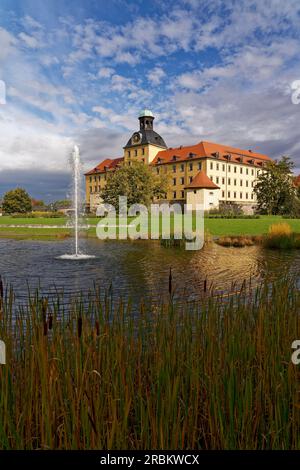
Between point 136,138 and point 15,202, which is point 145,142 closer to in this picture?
point 136,138

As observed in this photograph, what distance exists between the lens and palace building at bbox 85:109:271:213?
80.3 m

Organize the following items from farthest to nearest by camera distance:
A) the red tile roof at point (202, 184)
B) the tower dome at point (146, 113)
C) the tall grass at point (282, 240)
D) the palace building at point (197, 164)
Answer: the tower dome at point (146, 113), the palace building at point (197, 164), the red tile roof at point (202, 184), the tall grass at point (282, 240)

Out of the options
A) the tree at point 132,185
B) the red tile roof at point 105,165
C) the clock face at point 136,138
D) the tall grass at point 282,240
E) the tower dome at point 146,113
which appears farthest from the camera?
the red tile roof at point 105,165

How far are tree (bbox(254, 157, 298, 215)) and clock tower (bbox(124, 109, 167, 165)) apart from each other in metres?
36.0

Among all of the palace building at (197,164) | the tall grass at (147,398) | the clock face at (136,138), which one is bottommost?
the tall grass at (147,398)

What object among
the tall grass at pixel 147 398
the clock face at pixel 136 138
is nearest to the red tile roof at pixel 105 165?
the clock face at pixel 136 138

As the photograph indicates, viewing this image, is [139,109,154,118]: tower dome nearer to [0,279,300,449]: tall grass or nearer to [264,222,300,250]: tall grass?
[264,222,300,250]: tall grass

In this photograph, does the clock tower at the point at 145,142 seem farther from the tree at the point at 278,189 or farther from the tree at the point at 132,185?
the tree at the point at 278,189

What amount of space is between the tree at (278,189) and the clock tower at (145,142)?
118 ft

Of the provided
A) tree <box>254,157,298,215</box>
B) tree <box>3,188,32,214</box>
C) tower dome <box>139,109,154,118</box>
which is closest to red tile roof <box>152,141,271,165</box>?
tower dome <box>139,109,154,118</box>

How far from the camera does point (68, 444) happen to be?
268 centimetres

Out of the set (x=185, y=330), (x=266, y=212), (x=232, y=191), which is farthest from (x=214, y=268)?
(x=232, y=191)

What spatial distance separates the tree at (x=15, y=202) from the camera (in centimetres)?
9106
